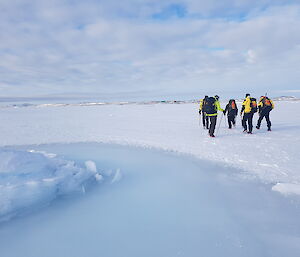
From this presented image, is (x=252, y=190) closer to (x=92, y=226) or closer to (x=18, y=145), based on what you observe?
(x=92, y=226)

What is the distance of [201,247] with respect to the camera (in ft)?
7.34

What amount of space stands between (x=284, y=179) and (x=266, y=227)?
1745 millimetres

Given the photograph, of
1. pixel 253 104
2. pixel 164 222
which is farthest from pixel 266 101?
pixel 164 222

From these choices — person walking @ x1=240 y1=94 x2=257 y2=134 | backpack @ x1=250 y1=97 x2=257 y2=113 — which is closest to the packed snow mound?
person walking @ x1=240 y1=94 x2=257 y2=134

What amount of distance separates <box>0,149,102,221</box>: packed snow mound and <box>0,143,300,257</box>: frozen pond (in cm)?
23

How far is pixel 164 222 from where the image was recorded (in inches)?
106

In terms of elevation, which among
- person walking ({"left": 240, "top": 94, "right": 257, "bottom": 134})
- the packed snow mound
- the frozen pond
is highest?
person walking ({"left": 240, "top": 94, "right": 257, "bottom": 134})

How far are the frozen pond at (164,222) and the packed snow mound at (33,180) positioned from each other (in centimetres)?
23

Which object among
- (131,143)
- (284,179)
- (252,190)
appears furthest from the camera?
(131,143)

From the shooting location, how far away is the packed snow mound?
3043 mm

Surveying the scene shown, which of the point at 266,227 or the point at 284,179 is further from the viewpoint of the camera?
the point at 284,179

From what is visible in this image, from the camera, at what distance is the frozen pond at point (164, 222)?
87.7 inches

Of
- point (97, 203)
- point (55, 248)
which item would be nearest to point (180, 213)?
point (97, 203)

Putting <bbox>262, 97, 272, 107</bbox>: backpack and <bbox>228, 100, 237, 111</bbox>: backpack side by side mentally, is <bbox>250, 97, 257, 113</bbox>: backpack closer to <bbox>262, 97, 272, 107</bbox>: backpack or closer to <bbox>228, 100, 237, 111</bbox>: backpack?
<bbox>262, 97, 272, 107</bbox>: backpack
